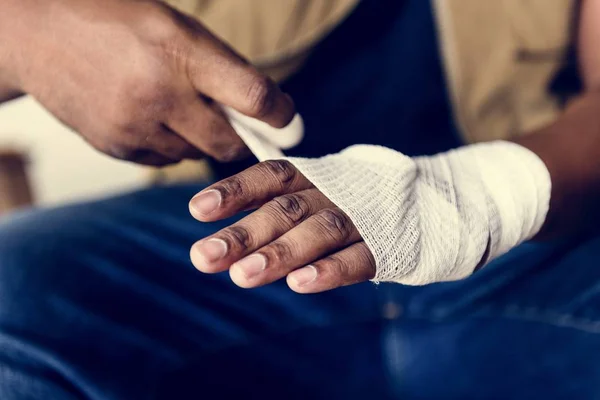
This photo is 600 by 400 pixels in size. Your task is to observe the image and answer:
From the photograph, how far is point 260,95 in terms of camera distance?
0.45 metres

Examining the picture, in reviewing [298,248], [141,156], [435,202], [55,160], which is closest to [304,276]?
[298,248]

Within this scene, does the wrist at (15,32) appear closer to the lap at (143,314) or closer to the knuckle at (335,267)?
the lap at (143,314)

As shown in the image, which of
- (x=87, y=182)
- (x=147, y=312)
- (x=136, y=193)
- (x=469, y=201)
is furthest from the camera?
(x=87, y=182)

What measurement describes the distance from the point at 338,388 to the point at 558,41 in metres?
0.52

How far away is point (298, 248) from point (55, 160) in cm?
126

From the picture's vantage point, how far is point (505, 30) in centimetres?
76

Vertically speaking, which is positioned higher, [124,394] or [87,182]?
[124,394]

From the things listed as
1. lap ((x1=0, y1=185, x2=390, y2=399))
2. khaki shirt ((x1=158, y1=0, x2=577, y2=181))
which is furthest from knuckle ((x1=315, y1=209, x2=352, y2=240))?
khaki shirt ((x1=158, y1=0, x2=577, y2=181))

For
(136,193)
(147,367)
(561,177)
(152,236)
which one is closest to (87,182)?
(136,193)

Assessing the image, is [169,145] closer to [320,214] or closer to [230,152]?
[230,152]

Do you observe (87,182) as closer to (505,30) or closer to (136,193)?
(136,193)

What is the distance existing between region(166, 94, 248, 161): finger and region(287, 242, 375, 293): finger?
0.18 m

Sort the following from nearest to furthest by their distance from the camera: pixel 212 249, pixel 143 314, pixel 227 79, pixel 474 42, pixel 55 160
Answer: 1. pixel 212 249
2. pixel 227 79
3. pixel 143 314
4. pixel 474 42
5. pixel 55 160

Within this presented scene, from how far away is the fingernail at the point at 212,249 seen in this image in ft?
1.01
